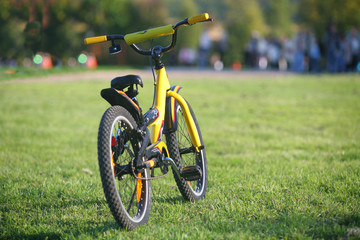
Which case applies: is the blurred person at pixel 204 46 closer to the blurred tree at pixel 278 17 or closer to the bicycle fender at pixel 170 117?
the bicycle fender at pixel 170 117

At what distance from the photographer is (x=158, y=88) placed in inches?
145

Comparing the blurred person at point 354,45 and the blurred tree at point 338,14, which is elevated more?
the blurred tree at point 338,14

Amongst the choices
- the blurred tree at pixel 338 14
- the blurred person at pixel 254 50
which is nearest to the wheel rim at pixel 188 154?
the blurred person at pixel 254 50

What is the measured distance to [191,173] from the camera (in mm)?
3742

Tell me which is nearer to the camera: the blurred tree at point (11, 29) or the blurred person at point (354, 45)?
the blurred tree at point (11, 29)

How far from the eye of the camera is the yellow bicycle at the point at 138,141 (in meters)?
2.97

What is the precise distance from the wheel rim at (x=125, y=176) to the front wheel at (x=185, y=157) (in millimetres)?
477

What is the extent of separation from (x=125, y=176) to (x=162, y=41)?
14.1 m

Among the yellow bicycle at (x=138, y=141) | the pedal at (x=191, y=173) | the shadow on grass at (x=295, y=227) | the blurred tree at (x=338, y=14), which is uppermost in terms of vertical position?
the blurred tree at (x=338, y=14)

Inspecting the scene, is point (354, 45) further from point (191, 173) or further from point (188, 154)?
point (191, 173)

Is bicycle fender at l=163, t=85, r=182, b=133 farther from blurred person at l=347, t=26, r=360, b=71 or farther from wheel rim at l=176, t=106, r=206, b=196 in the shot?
blurred person at l=347, t=26, r=360, b=71

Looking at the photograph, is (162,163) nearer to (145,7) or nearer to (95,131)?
(95,131)

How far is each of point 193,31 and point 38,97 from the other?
38417 millimetres

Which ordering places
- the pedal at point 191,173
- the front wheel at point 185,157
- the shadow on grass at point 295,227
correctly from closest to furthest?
the shadow on grass at point 295,227 → the pedal at point 191,173 → the front wheel at point 185,157
